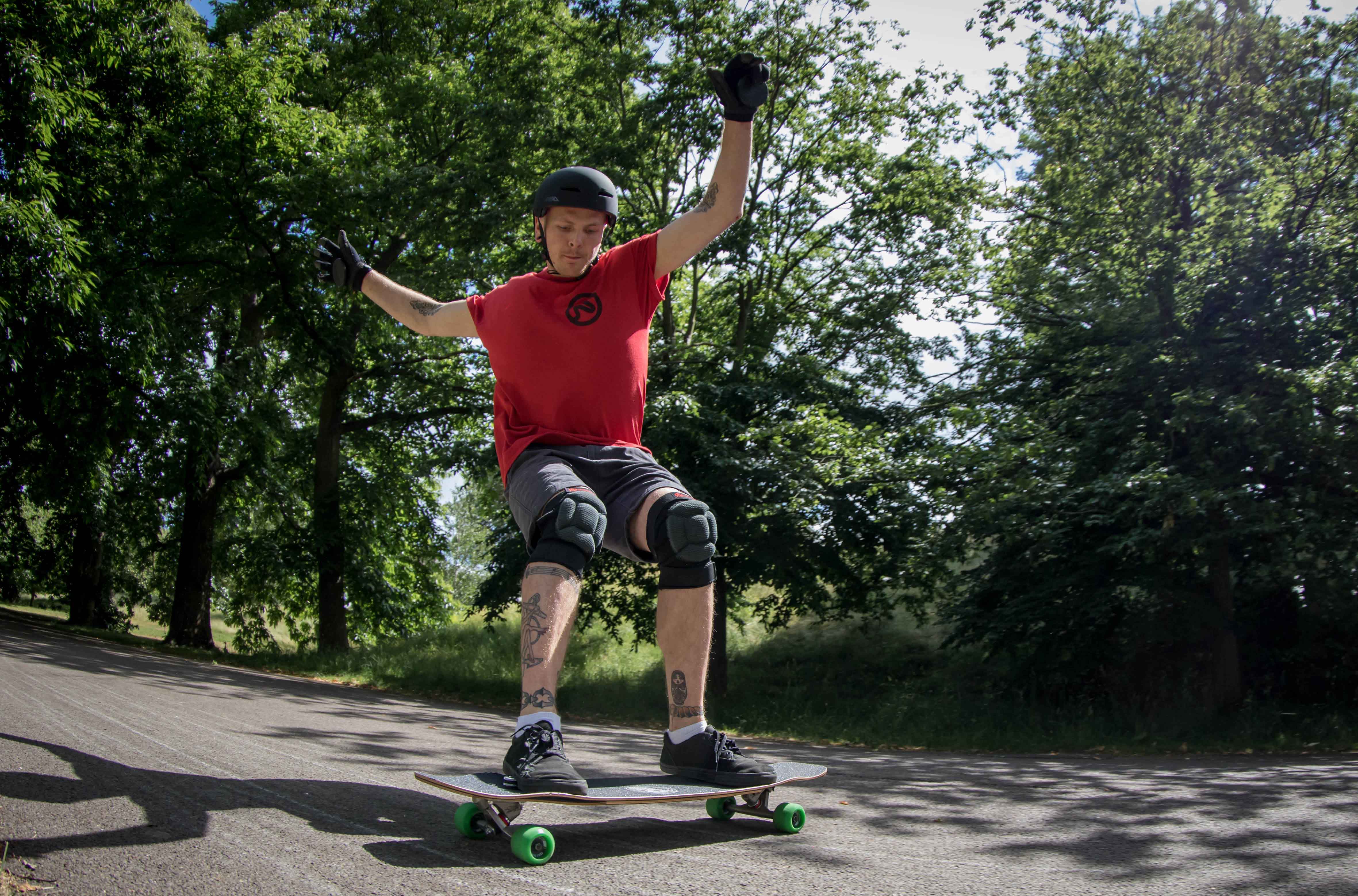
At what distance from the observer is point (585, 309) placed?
3025 mm

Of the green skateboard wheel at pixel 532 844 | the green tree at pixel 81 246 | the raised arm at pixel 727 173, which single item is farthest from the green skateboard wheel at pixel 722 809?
the green tree at pixel 81 246

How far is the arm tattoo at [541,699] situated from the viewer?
2521 mm

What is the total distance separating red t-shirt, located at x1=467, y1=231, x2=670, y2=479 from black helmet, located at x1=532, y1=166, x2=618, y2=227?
0.18 meters

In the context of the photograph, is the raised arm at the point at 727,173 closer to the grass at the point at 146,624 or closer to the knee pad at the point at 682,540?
the knee pad at the point at 682,540

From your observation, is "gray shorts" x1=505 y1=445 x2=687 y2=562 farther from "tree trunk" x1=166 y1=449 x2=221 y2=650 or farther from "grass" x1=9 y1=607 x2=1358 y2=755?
"tree trunk" x1=166 y1=449 x2=221 y2=650

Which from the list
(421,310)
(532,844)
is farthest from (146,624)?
(532,844)

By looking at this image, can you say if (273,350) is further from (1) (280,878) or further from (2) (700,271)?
(1) (280,878)

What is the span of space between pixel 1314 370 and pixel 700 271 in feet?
29.8

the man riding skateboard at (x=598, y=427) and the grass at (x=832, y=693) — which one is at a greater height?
the man riding skateboard at (x=598, y=427)

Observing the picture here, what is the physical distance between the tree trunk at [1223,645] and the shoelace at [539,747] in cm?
908

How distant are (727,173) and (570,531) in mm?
1322

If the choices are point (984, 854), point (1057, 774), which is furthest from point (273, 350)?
point (984, 854)

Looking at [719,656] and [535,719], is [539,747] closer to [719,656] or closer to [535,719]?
[535,719]

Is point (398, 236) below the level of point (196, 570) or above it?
above
